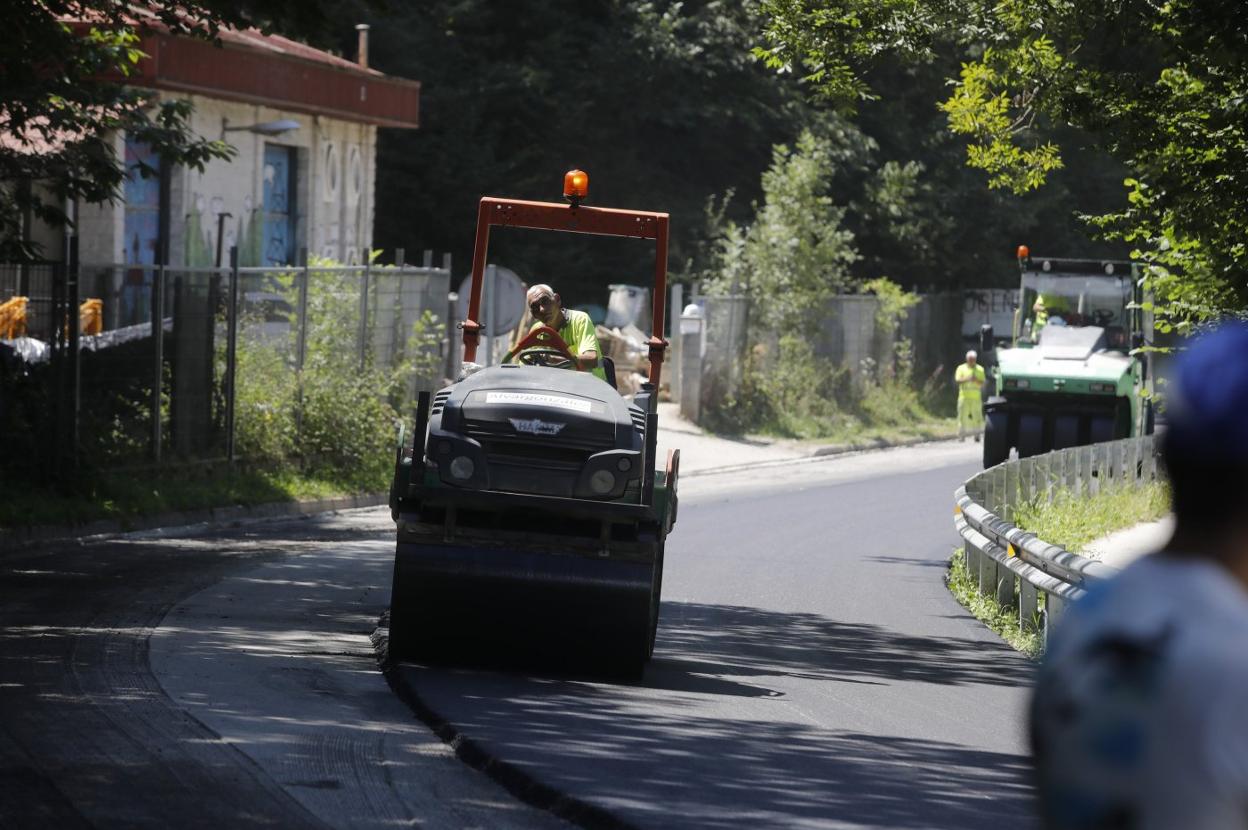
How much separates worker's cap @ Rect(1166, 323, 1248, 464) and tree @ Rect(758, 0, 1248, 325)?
1120cm

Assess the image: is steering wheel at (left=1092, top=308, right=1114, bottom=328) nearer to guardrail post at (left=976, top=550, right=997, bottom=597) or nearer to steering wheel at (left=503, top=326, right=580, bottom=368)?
guardrail post at (left=976, top=550, right=997, bottom=597)

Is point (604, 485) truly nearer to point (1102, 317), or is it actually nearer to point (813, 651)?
point (813, 651)

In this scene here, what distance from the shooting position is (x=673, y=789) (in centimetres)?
712

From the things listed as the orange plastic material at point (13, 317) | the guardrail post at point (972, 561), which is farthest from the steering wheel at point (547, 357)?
the orange plastic material at point (13, 317)

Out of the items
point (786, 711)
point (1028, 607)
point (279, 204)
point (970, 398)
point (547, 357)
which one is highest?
point (279, 204)

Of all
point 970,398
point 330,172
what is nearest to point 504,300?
point 330,172

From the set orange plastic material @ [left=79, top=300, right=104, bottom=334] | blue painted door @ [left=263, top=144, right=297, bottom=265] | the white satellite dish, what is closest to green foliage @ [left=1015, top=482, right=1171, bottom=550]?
the white satellite dish

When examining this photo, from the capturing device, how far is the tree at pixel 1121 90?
1422cm

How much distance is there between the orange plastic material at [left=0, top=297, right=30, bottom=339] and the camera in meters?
18.3

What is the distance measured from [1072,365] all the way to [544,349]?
17.0 meters

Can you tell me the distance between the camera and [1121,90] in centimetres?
1522

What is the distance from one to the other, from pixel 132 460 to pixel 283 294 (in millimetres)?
3757

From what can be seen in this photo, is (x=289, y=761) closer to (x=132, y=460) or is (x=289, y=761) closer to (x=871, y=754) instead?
(x=871, y=754)

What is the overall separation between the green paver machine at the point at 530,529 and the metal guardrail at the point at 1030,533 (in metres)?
2.41
